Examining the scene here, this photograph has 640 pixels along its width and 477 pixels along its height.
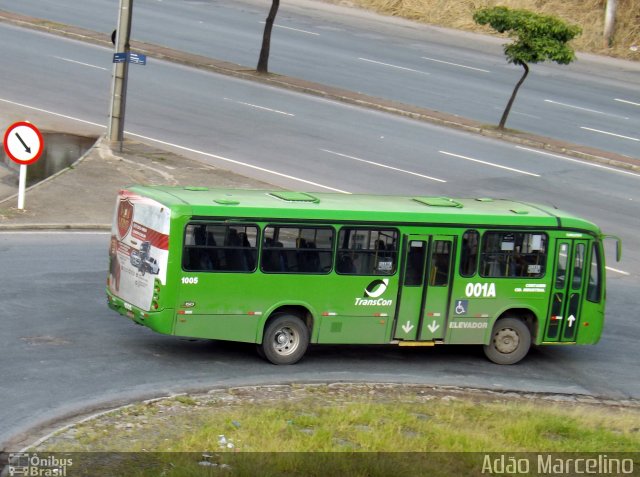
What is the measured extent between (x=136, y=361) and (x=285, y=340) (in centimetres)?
233

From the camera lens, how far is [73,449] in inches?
518

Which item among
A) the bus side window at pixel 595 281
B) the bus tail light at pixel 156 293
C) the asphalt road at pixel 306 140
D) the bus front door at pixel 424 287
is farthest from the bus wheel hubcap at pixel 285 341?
the asphalt road at pixel 306 140

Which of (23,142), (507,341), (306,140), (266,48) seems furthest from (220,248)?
(266,48)

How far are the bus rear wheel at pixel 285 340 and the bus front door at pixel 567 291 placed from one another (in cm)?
434

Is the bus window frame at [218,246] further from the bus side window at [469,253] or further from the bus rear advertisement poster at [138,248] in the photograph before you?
the bus side window at [469,253]

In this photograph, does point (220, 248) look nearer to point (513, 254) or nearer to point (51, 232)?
point (513, 254)

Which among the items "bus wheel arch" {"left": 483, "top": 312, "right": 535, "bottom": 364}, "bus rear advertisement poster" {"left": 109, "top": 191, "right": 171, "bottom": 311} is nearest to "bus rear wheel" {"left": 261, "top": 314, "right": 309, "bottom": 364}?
"bus rear advertisement poster" {"left": 109, "top": 191, "right": 171, "bottom": 311}

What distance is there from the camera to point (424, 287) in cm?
1814

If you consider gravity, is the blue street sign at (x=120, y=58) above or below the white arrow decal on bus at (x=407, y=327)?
above

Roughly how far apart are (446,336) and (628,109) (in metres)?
28.3

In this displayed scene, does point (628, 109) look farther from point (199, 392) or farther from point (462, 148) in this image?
point (199, 392)

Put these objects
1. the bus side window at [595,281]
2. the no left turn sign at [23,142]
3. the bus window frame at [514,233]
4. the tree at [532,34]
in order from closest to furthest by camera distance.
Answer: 1. the bus window frame at [514,233]
2. the bus side window at [595,281]
3. the no left turn sign at [23,142]
4. the tree at [532,34]

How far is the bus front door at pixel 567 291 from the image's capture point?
18938 millimetres

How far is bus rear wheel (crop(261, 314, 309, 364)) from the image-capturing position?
17.4 m
